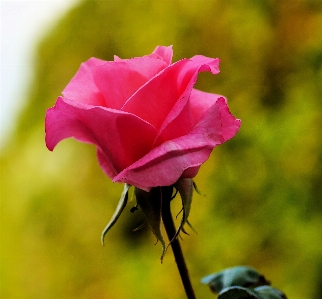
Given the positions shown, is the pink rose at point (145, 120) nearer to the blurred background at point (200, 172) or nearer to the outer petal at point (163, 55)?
the outer petal at point (163, 55)

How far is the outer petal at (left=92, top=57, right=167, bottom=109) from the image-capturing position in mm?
299

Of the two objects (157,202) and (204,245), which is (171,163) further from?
(204,245)

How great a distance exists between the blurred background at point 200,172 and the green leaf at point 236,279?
1.15 ft

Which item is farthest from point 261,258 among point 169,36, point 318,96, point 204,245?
point 169,36

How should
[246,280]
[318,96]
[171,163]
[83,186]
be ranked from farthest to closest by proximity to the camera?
1. [83,186]
2. [318,96]
3. [246,280]
4. [171,163]

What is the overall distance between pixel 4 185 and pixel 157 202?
2.26 ft

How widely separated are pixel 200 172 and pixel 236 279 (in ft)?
1.32

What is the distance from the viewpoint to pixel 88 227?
84cm

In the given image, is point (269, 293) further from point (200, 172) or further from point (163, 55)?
point (200, 172)

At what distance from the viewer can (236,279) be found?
0.40 meters

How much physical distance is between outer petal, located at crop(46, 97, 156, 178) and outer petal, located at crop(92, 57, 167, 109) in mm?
22

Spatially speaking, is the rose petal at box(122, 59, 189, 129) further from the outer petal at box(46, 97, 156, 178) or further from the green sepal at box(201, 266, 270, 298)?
the green sepal at box(201, 266, 270, 298)

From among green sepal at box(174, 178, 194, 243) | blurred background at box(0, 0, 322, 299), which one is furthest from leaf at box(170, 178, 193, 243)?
blurred background at box(0, 0, 322, 299)

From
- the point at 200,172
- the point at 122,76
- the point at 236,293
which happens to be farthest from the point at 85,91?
the point at 200,172
